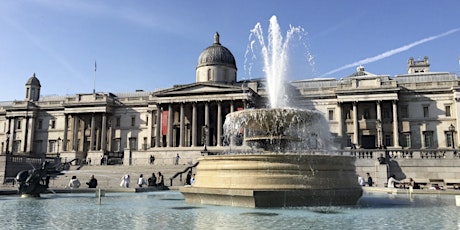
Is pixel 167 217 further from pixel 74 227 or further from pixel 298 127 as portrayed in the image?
pixel 298 127

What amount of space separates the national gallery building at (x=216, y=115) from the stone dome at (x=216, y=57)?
0.15m

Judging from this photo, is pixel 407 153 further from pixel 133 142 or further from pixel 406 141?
pixel 133 142

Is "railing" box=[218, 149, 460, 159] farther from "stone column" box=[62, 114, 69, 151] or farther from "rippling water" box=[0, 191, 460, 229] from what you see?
"stone column" box=[62, 114, 69, 151]

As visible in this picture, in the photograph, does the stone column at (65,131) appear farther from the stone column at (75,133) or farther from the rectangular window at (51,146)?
the rectangular window at (51,146)

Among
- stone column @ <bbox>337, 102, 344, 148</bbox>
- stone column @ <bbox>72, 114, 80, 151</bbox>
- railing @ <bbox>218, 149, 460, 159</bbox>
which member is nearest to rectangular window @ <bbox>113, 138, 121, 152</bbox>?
stone column @ <bbox>72, 114, 80, 151</bbox>

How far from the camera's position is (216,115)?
57719 millimetres

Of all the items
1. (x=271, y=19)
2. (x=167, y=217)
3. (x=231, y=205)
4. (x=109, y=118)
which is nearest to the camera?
(x=167, y=217)

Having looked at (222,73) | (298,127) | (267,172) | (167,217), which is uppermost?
(222,73)

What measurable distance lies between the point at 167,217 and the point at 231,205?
3092 millimetres

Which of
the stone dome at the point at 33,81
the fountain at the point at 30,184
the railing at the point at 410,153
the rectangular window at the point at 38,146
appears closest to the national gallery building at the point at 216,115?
the rectangular window at the point at 38,146

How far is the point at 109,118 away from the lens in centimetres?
6488

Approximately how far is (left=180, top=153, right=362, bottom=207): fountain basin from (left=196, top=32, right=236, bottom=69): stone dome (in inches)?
1861

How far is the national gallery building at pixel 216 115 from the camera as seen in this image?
171 ft

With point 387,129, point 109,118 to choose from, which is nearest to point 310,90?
point 387,129
